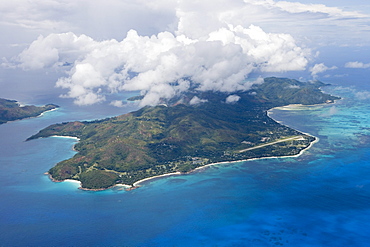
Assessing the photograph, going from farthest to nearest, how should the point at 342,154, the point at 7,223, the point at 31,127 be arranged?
the point at 31,127
the point at 342,154
the point at 7,223

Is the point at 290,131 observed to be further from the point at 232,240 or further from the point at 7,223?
the point at 7,223

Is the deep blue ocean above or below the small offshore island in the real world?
below

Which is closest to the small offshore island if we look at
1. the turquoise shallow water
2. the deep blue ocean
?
the turquoise shallow water

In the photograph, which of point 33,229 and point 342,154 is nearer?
point 33,229

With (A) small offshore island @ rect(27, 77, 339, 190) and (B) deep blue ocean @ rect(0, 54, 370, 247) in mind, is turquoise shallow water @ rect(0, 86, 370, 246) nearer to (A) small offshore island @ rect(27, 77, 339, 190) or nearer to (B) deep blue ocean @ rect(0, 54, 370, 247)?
Answer: (B) deep blue ocean @ rect(0, 54, 370, 247)

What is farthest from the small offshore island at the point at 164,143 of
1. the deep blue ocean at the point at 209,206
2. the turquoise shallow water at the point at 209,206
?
the deep blue ocean at the point at 209,206

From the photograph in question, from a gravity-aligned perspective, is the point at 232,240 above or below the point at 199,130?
below

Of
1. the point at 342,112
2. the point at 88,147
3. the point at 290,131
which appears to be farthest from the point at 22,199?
the point at 342,112

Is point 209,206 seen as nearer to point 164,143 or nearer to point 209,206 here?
point 209,206
